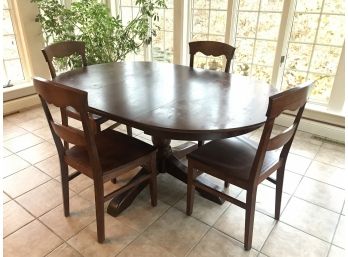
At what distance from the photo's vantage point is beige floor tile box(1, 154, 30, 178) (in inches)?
89.8

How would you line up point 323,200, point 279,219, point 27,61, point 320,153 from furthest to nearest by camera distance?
point 27,61 < point 320,153 < point 323,200 < point 279,219

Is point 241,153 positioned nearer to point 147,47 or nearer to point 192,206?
point 192,206

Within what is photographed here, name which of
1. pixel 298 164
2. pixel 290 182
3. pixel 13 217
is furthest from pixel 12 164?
pixel 298 164

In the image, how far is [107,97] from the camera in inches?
65.4

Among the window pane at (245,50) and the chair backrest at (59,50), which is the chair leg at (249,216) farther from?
the window pane at (245,50)

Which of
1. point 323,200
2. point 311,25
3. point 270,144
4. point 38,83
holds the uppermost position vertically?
point 311,25

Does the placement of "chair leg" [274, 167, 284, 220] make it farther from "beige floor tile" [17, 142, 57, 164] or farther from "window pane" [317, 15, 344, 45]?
"beige floor tile" [17, 142, 57, 164]

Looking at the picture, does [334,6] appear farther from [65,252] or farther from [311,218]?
[65,252]

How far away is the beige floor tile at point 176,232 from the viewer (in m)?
1.62

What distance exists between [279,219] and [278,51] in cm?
184

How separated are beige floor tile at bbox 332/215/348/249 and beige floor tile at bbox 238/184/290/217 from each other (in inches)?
13.6

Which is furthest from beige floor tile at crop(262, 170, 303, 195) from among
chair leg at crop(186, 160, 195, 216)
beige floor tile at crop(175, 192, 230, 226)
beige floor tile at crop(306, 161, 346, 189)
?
chair leg at crop(186, 160, 195, 216)

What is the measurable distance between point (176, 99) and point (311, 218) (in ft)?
3.96

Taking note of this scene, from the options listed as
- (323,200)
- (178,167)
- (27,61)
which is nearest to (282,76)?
(323,200)
